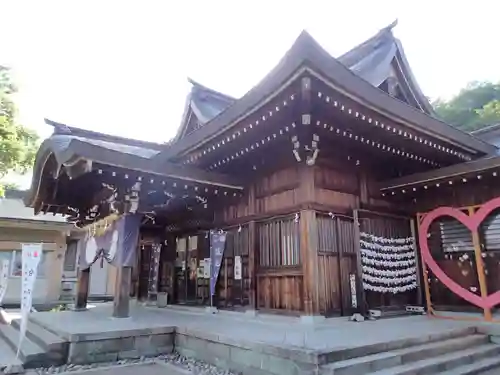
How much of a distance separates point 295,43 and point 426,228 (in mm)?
4335

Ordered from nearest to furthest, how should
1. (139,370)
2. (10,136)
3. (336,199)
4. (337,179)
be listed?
(139,370)
(336,199)
(337,179)
(10,136)

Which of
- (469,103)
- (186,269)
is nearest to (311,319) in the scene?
(186,269)

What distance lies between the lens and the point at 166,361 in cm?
481

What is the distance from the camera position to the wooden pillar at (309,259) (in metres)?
5.39

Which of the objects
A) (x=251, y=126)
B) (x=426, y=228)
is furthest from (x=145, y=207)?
(x=426, y=228)

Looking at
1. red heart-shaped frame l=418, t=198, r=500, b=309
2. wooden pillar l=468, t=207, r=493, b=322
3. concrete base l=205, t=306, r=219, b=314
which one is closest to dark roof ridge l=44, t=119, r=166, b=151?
concrete base l=205, t=306, r=219, b=314

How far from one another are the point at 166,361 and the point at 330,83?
4092mm

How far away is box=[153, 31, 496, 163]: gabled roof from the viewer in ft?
13.8

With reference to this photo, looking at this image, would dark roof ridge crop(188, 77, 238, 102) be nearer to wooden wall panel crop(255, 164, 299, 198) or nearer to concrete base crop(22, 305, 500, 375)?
wooden wall panel crop(255, 164, 299, 198)

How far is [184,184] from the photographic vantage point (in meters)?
6.16

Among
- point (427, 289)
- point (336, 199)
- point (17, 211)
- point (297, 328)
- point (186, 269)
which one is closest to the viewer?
point (297, 328)

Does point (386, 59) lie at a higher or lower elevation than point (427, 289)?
higher

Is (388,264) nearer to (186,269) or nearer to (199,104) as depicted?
(186,269)

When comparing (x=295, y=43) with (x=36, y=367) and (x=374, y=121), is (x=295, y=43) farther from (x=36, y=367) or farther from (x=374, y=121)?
(x=36, y=367)
